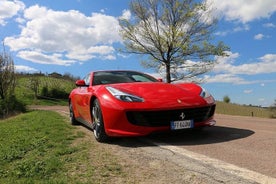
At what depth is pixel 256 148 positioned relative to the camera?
14.0 ft

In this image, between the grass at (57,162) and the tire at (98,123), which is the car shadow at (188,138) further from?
the grass at (57,162)

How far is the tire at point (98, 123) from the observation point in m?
5.19

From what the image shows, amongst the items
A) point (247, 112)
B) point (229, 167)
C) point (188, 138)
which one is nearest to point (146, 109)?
point (188, 138)

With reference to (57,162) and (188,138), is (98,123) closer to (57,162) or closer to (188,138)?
(188,138)

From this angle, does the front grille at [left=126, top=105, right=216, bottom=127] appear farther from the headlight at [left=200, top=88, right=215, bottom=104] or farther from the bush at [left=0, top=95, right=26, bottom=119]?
the bush at [left=0, top=95, right=26, bottom=119]

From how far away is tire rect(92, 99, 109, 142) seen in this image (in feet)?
17.0

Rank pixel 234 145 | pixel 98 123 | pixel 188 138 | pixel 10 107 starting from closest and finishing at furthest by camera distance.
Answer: pixel 234 145
pixel 188 138
pixel 98 123
pixel 10 107

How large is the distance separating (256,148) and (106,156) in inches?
72.1

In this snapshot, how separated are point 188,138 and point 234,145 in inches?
34.4

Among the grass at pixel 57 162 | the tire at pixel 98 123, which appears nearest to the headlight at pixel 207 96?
the tire at pixel 98 123

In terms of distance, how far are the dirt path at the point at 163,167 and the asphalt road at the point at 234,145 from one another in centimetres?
27

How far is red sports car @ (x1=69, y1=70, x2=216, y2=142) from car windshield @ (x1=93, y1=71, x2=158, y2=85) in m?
0.70

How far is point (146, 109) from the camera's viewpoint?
4.86m

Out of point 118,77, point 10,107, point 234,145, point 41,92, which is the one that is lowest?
point 234,145
